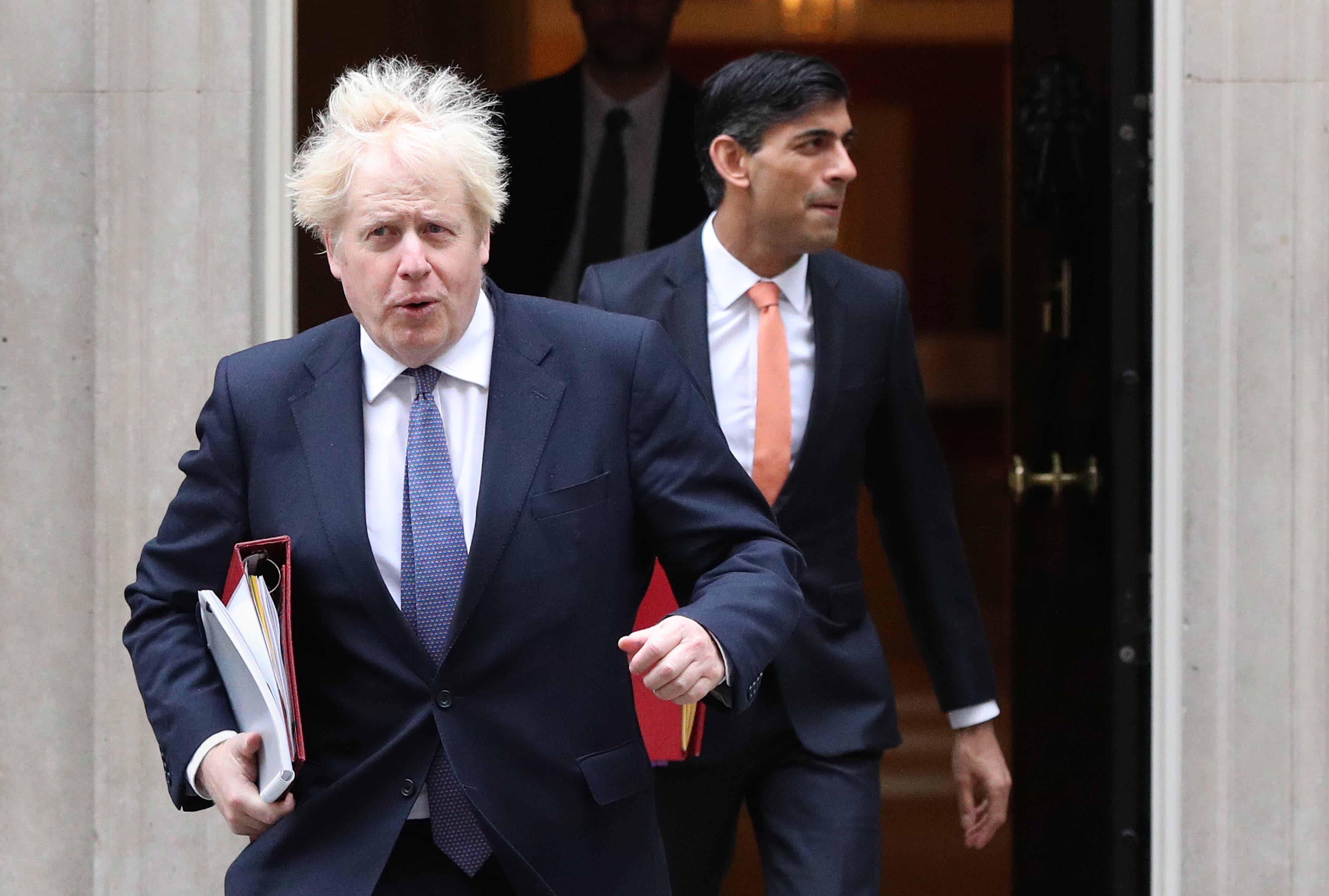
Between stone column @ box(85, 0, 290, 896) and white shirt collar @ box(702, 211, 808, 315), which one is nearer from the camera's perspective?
white shirt collar @ box(702, 211, 808, 315)

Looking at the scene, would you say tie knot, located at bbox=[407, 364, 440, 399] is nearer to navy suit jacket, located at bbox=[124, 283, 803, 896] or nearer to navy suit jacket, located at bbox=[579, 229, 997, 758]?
navy suit jacket, located at bbox=[124, 283, 803, 896]

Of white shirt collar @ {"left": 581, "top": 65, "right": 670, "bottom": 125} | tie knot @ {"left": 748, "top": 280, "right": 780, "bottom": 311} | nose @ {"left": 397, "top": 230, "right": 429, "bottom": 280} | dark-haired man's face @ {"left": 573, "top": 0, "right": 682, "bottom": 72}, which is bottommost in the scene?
nose @ {"left": 397, "top": 230, "right": 429, "bottom": 280}

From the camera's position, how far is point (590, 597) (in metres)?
2.38

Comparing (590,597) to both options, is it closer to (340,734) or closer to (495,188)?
(340,734)

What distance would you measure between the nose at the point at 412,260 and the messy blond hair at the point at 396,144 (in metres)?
0.08

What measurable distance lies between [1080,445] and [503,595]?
7.63 feet

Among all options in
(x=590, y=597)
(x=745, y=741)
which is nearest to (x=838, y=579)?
(x=745, y=741)

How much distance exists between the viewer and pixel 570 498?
7.75 ft

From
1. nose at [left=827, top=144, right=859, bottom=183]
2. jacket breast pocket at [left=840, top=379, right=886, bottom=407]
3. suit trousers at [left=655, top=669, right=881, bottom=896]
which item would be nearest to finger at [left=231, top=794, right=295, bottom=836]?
suit trousers at [left=655, top=669, right=881, bottom=896]

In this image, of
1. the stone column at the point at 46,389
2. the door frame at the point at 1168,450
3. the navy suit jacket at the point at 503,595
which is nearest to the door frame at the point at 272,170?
the stone column at the point at 46,389

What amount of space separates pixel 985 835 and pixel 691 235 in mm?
1329

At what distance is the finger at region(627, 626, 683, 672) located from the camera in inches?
81.6

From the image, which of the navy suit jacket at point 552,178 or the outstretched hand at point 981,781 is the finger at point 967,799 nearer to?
the outstretched hand at point 981,781

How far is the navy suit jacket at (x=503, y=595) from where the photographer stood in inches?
90.7
